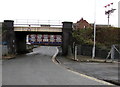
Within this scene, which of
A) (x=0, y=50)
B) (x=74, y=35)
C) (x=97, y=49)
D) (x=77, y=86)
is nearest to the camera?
(x=77, y=86)

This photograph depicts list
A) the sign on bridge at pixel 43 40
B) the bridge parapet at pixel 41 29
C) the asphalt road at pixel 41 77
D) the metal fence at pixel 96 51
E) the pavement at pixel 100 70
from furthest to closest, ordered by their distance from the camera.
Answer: the sign on bridge at pixel 43 40, the bridge parapet at pixel 41 29, the metal fence at pixel 96 51, the pavement at pixel 100 70, the asphalt road at pixel 41 77

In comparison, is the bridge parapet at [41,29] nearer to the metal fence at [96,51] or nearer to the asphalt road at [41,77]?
the metal fence at [96,51]

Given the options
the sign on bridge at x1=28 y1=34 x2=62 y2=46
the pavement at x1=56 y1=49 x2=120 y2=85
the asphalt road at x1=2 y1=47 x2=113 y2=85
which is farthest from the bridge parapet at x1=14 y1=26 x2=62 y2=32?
the sign on bridge at x1=28 y1=34 x2=62 y2=46

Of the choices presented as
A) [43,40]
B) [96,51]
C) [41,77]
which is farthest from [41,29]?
[43,40]

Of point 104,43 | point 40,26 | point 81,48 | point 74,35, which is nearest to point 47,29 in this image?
point 40,26

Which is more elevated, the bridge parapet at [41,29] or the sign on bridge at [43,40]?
the bridge parapet at [41,29]

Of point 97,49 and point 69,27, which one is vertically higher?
point 69,27

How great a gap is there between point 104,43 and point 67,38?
7.25m

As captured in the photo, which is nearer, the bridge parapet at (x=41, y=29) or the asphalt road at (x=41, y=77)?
the asphalt road at (x=41, y=77)

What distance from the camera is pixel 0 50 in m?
36.6

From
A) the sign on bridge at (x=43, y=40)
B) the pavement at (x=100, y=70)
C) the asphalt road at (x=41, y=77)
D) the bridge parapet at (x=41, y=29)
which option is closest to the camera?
the asphalt road at (x=41, y=77)

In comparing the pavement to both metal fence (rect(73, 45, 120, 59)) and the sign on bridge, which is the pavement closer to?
metal fence (rect(73, 45, 120, 59))

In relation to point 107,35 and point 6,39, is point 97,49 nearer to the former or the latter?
point 107,35

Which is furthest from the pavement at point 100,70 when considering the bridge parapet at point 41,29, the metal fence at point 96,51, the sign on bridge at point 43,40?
the sign on bridge at point 43,40
